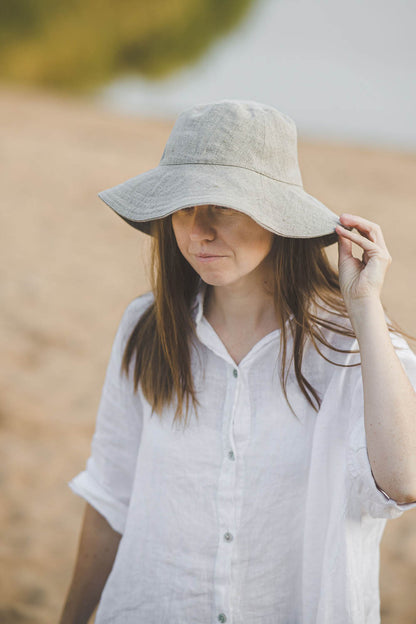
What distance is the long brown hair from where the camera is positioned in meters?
1.34

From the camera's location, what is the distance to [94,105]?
17891mm

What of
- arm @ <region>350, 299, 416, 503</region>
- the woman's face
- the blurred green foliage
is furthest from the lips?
the blurred green foliage

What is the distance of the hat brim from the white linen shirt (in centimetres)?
27

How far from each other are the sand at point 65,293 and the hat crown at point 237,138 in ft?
1.24

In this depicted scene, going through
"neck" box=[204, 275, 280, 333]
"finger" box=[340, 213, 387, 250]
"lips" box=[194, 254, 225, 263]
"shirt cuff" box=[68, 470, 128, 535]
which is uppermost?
"finger" box=[340, 213, 387, 250]

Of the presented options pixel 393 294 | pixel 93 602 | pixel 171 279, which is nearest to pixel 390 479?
pixel 171 279

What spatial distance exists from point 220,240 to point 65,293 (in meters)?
5.45

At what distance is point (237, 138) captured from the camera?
1.23 meters

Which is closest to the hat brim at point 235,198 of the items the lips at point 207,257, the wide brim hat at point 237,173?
the wide brim hat at point 237,173

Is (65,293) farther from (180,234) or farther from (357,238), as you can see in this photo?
(357,238)

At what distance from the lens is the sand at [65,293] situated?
3.16 metres

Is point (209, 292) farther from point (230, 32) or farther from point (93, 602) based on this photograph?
point (230, 32)

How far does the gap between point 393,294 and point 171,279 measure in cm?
621

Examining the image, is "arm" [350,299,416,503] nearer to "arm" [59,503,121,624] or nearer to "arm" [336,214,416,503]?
"arm" [336,214,416,503]
